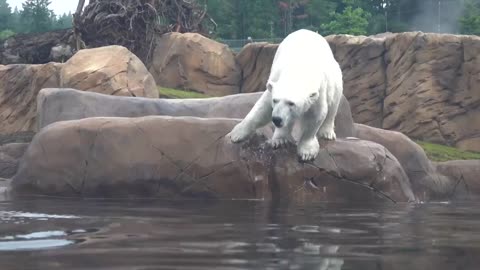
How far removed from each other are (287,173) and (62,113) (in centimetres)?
403

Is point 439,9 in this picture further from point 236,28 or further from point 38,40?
point 38,40

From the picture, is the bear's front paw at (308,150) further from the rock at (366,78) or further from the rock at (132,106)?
the rock at (366,78)

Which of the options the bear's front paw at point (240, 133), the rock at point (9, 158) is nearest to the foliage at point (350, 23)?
the rock at point (9, 158)

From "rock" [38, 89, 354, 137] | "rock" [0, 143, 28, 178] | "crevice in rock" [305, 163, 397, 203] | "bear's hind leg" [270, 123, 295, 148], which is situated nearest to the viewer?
"bear's hind leg" [270, 123, 295, 148]

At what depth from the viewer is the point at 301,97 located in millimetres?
8758

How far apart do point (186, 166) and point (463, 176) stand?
4663mm

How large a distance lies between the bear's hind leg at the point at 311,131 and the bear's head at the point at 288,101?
443 millimetres

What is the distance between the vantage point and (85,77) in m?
16.7

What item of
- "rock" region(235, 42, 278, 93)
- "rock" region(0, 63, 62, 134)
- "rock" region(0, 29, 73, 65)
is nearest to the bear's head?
"rock" region(0, 63, 62, 134)

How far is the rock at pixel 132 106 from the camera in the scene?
39.0ft

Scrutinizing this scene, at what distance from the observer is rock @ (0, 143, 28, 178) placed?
12.9m

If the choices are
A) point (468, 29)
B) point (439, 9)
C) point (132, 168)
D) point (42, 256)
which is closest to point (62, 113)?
point (132, 168)

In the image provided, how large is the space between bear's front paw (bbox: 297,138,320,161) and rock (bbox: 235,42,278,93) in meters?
11.0

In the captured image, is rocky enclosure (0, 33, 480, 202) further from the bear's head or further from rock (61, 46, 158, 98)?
the bear's head
